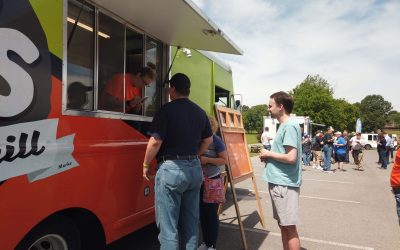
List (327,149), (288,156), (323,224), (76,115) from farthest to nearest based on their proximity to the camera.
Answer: (327,149)
(323,224)
(288,156)
(76,115)

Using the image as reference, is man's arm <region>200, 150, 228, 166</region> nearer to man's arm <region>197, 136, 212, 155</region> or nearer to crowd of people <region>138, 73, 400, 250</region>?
crowd of people <region>138, 73, 400, 250</region>

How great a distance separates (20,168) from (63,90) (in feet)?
2.49

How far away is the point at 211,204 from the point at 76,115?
1.91 m

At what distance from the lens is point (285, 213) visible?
362cm

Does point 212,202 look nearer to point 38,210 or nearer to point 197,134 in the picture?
point 197,134

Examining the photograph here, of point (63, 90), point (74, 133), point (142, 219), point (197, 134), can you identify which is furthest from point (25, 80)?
point (142, 219)

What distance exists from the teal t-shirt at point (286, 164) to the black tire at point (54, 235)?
77.9 inches

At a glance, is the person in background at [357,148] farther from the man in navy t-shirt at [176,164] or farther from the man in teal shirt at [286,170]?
the man in navy t-shirt at [176,164]

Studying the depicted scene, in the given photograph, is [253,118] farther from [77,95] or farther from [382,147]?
[77,95]

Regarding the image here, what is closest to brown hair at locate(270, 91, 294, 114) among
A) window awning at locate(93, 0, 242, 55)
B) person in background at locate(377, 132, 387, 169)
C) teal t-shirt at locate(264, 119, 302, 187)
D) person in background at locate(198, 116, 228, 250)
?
teal t-shirt at locate(264, 119, 302, 187)

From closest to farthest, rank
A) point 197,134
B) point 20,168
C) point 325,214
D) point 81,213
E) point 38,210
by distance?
point 20,168 < point 38,210 < point 81,213 < point 197,134 < point 325,214

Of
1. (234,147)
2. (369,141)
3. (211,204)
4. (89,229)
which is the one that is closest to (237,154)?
(234,147)

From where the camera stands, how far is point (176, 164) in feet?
10.9

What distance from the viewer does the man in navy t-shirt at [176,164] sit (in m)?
3.28
